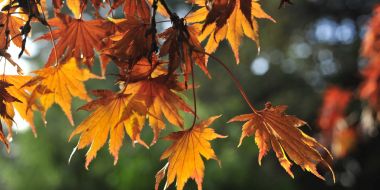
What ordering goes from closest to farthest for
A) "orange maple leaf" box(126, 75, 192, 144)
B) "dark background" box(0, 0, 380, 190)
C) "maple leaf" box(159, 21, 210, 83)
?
"maple leaf" box(159, 21, 210, 83)
"orange maple leaf" box(126, 75, 192, 144)
"dark background" box(0, 0, 380, 190)

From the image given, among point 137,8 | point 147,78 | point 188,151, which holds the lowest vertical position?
point 188,151

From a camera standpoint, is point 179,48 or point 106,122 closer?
point 179,48

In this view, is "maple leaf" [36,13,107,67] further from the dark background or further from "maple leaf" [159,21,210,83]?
the dark background

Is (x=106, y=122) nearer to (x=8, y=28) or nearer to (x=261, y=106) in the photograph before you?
(x=8, y=28)

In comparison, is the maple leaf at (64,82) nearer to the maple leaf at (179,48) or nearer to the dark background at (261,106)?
the maple leaf at (179,48)

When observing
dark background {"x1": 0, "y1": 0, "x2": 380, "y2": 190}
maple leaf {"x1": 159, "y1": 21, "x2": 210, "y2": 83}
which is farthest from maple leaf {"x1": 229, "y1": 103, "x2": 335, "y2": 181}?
dark background {"x1": 0, "y1": 0, "x2": 380, "y2": 190}

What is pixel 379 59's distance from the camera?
8.49 feet

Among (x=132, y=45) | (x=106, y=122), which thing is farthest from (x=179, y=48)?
(x=106, y=122)

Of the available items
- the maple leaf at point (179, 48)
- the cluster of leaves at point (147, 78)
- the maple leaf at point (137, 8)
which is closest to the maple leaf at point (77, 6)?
the cluster of leaves at point (147, 78)

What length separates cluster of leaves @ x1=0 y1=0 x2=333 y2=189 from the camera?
0.71 meters

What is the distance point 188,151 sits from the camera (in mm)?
817

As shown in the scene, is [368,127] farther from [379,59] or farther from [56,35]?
[56,35]

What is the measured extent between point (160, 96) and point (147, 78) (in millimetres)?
48

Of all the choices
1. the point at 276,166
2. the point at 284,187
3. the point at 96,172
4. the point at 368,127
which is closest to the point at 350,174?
the point at 276,166
